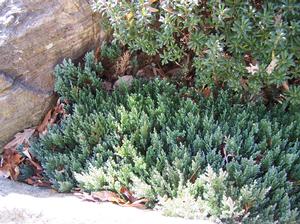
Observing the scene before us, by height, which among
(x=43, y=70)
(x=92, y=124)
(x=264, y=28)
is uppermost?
(x=264, y=28)

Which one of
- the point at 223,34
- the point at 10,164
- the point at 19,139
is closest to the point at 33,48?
the point at 19,139

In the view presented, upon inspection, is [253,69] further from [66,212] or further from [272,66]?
[66,212]

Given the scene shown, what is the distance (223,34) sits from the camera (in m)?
3.53

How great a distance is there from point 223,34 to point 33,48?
1.80m

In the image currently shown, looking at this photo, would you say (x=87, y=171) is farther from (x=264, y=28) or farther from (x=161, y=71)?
(x=264, y=28)

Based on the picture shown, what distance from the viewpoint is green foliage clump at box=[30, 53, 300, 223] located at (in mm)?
3018

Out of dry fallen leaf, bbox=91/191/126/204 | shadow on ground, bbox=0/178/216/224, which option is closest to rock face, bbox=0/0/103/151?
shadow on ground, bbox=0/178/216/224

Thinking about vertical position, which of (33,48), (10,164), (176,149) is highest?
(33,48)

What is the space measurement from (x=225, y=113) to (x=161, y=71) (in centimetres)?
97

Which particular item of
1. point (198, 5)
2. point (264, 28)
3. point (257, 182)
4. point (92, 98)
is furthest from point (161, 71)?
point (257, 182)

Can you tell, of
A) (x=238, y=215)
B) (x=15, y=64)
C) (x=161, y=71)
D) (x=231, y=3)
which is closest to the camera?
(x=238, y=215)

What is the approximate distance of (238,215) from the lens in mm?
2869

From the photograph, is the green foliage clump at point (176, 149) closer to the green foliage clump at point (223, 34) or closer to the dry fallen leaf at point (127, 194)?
the dry fallen leaf at point (127, 194)

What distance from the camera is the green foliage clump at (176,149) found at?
3018mm
